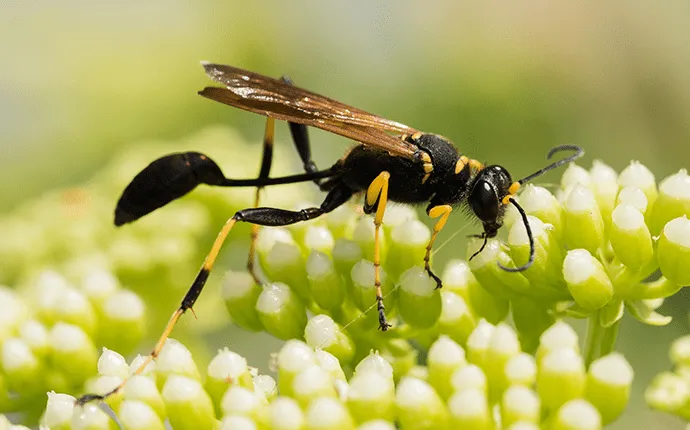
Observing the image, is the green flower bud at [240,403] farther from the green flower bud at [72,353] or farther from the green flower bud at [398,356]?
the green flower bud at [72,353]

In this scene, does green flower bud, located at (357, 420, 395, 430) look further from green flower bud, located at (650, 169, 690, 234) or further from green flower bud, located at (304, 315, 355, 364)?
green flower bud, located at (650, 169, 690, 234)

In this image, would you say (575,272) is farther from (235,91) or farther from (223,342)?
(223,342)

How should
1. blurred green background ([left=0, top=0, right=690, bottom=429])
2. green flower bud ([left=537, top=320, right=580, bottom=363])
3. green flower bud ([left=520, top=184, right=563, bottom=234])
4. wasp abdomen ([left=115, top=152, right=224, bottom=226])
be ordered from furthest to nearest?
blurred green background ([left=0, top=0, right=690, bottom=429]) < wasp abdomen ([left=115, top=152, right=224, bottom=226]) < green flower bud ([left=520, top=184, right=563, bottom=234]) < green flower bud ([left=537, top=320, right=580, bottom=363])

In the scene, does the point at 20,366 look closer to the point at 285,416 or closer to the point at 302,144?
the point at 285,416

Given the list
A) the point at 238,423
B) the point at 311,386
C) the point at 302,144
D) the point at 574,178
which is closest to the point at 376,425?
the point at 311,386

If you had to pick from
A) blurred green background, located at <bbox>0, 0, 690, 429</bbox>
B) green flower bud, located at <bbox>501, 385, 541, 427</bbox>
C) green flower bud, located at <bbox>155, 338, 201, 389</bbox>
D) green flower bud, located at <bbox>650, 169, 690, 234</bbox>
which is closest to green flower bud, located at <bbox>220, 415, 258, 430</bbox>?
green flower bud, located at <bbox>155, 338, 201, 389</bbox>

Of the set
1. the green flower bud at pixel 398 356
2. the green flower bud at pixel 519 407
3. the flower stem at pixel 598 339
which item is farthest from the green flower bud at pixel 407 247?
the green flower bud at pixel 519 407
